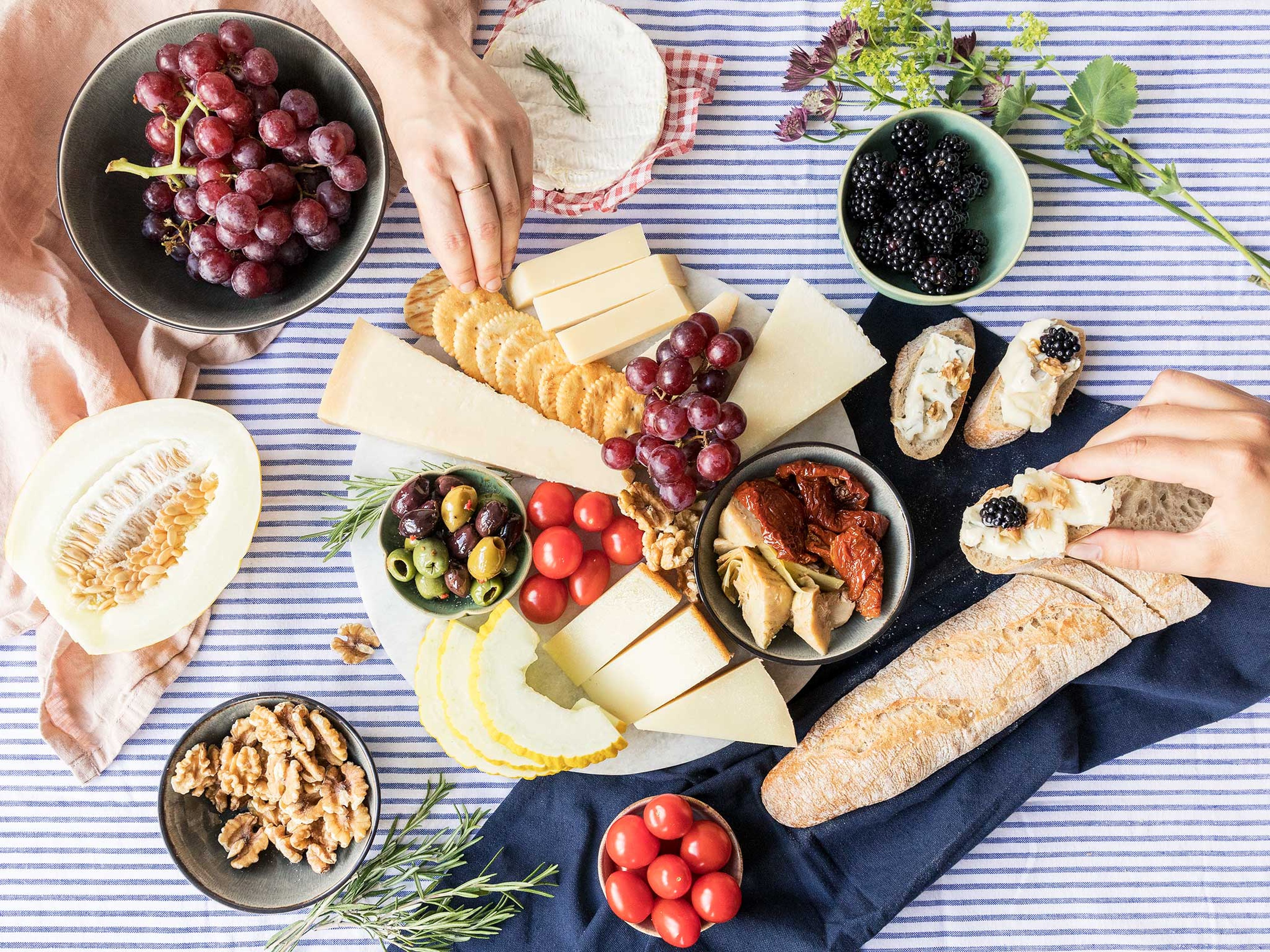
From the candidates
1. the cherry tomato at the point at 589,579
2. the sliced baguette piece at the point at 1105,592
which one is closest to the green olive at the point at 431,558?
the cherry tomato at the point at 589,579

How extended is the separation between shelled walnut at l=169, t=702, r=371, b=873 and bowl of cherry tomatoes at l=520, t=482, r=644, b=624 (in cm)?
44

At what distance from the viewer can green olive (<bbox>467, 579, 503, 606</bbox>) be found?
1.49 metres

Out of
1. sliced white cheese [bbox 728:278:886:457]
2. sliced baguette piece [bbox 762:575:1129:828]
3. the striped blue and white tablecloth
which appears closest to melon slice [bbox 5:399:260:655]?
the striped blue and white tablecloth

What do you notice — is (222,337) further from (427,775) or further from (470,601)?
(427,775)

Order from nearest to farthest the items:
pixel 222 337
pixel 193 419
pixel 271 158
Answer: pixel 271 158 < pixel 193 419 < pixel 222 337

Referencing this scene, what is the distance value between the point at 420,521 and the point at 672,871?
2.51ft

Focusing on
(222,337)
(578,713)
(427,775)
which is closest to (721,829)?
(578,713)

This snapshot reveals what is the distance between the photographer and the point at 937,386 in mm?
1513

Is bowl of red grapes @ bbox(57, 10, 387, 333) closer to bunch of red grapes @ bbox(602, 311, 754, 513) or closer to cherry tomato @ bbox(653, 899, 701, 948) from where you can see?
bunch of red grapes @ bbox(602, 311, 754, 513)

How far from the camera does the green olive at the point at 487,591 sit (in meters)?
1.49

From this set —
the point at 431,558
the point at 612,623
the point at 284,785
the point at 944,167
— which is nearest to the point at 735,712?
the point at 612,623

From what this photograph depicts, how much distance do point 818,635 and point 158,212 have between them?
4.40ft

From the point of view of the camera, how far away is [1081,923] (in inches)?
65.2

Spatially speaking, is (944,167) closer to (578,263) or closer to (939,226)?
(939,226)
